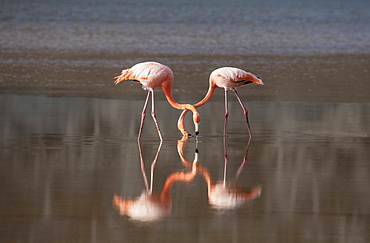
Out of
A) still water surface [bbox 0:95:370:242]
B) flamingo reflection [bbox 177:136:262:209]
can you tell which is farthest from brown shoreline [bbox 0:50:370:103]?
flamingo reflection [bbox 177:136:262:209]

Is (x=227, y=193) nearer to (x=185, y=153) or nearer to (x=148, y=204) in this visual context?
(x=148, y=204)

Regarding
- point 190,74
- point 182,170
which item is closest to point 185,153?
point 182,170

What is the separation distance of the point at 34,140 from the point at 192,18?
117ft

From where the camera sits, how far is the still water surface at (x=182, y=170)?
5.20m

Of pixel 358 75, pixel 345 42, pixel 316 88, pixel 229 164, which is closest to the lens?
pixel 229 164

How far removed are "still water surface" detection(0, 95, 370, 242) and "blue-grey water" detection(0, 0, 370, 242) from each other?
15 millimetres

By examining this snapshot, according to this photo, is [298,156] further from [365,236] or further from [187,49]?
[187,49]

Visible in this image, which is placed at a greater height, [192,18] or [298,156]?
[192,18]

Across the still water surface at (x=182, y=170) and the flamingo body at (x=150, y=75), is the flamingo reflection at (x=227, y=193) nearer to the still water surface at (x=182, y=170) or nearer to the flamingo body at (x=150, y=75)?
the still water surface at (x=182, y=170)

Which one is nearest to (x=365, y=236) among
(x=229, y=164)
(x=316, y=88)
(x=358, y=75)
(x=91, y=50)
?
(x=229, y=164)

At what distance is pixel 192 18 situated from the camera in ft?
143

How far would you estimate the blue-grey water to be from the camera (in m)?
5.29

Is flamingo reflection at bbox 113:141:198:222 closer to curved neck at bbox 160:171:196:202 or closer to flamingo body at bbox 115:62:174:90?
curved neck at bbox 160:171:196:202

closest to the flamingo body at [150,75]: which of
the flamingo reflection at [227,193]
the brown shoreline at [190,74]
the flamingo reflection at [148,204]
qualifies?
the flamingo reflection at [227,193]
